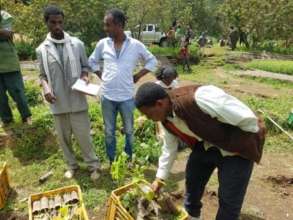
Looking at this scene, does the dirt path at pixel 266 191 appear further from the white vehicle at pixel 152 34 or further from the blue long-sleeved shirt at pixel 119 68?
the white vehicle at pixel 152 34

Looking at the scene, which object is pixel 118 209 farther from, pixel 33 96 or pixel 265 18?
pixel 265 18

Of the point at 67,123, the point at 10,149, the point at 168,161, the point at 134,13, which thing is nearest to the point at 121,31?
the point at 67,123

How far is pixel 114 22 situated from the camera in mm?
3973

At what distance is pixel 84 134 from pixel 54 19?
1279mm

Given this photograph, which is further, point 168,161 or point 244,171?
point 168,161

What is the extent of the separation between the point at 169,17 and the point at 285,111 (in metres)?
16.4

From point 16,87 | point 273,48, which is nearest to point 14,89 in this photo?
point 16,87

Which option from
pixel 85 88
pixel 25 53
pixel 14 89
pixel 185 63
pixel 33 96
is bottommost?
pixel 185 63

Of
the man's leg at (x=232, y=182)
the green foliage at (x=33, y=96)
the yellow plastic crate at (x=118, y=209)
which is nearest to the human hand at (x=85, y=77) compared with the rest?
the yellow plastic crate at (x=118, y=209)

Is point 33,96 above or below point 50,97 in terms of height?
below

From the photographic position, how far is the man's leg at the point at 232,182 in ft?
8.69

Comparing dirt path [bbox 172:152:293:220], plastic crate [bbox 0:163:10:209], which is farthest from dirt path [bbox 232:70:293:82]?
plastic crate [bbox 0:163:10:209]

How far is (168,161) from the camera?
296 cm

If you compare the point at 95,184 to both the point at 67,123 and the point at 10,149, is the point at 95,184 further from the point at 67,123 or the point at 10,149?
the point at 10,149
